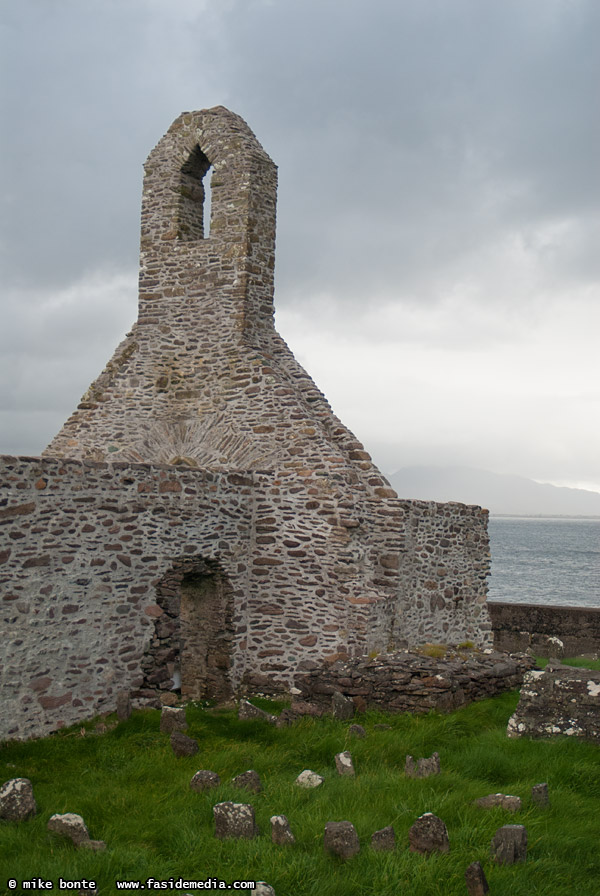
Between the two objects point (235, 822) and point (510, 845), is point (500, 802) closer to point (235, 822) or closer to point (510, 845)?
point (510, 845)

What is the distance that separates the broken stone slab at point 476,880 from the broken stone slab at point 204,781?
2596 millimetres

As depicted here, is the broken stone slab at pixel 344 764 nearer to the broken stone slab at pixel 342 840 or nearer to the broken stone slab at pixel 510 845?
the broken stone slab at pixel 342 840

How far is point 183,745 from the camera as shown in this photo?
858cm

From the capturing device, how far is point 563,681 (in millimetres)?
8711

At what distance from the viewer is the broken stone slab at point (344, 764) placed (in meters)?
7.63

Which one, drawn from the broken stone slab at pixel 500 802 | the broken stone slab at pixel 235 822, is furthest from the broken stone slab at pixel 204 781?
the broken stone slab at pixel 500 802

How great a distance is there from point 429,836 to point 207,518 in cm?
731

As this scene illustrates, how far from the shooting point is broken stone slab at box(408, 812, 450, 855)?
581 centimetres

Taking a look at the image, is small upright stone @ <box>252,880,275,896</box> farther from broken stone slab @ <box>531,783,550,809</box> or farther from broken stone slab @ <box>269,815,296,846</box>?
broken stone slab @ <box>531,783,550,809</box>

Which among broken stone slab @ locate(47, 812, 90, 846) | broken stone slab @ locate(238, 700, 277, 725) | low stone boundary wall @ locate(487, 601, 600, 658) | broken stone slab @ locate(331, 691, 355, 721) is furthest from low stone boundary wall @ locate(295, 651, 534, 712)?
low stone boundary wall @ locate(487, 601, 600, 658)

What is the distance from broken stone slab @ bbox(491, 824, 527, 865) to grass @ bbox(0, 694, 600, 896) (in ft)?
0.28

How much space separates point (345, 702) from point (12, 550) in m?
4.35

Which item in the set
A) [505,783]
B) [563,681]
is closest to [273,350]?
[563,681]

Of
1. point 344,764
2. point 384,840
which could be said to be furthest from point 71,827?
point 344,764
